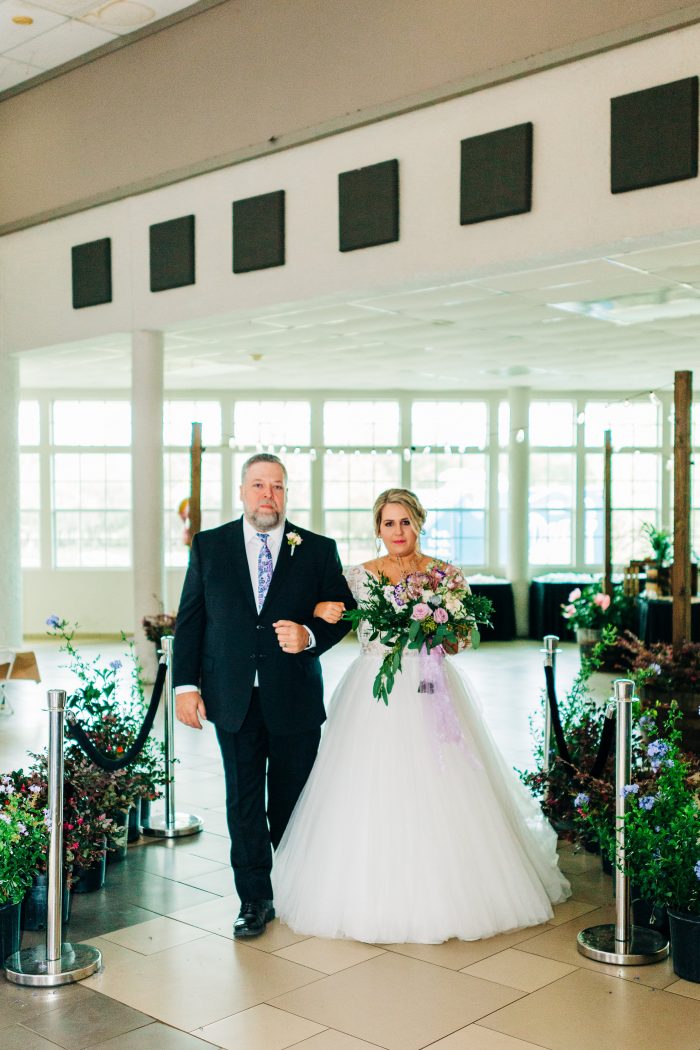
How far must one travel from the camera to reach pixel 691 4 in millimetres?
5660

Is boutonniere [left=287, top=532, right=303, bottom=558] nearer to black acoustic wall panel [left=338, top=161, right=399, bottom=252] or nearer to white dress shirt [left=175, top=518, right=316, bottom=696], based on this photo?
white dress shirt [left=175, top=518, right=316, bottom=696]

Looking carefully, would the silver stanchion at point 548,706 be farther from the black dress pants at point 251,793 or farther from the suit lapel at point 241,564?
the suit lapel at point 241,564

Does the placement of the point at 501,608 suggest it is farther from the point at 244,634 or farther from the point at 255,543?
the point at 244,634

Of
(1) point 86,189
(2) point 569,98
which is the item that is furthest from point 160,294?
(2) point 569,98

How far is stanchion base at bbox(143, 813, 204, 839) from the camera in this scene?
234 inches

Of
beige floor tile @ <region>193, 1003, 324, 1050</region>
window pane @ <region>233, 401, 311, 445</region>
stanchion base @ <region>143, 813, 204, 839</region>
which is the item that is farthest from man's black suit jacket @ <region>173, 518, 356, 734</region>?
window pane @ <region>233, 401, 311, 445</region>

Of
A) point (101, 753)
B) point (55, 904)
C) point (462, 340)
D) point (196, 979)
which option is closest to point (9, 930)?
point (55, 904)

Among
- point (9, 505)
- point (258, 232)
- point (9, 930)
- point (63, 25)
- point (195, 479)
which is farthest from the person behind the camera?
point (9, 505)

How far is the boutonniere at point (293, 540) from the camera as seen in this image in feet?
14.7

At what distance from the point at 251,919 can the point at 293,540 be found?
1523 mm

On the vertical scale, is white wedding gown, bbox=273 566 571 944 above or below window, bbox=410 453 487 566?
below

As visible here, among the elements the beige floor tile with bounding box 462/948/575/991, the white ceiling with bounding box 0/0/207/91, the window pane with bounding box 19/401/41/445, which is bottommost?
the beige floor tile with bounding box 462/948/575/991

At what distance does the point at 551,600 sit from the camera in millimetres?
16047

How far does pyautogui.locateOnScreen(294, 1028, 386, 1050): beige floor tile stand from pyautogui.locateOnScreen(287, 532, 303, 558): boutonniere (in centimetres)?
180
